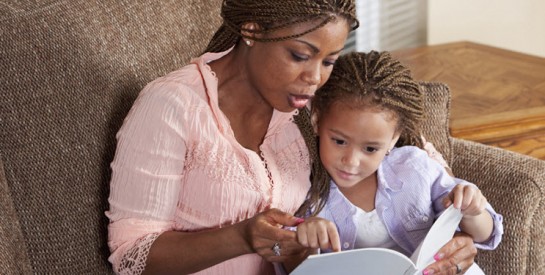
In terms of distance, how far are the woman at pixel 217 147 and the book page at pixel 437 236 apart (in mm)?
242

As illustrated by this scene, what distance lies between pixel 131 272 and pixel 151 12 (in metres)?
0.49

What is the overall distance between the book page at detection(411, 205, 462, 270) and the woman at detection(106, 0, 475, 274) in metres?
0.24

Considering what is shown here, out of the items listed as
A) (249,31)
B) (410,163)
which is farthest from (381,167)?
(249,31)

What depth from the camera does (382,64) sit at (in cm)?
157

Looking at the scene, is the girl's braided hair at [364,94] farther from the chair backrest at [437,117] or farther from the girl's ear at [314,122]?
the chair backrest at [437,117]

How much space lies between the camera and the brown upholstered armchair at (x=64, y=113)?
1.37 m

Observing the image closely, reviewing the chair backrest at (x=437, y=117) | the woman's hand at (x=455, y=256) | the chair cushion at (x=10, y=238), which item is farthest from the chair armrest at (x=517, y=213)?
the chair cushion at (x=10, y=238)

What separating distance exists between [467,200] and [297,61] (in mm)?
394

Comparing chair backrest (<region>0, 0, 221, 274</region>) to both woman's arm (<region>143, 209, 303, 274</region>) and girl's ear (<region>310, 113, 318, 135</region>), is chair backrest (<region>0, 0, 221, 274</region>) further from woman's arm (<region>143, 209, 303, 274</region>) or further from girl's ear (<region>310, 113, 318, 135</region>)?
girl's ear (<region>310, 113, 318, 135</region>)

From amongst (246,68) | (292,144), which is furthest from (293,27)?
(292,144)

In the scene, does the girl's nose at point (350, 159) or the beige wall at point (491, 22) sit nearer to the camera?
the girl's nose at point (350, 159)

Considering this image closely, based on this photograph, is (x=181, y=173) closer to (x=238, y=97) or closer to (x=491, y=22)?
(x=238, y=97)

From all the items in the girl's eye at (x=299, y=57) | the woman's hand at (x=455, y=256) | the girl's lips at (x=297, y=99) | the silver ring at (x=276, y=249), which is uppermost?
the girl's eye at (x=299, y=57)

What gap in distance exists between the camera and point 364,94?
153cm
